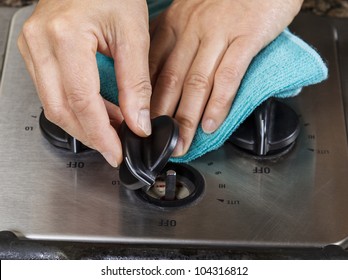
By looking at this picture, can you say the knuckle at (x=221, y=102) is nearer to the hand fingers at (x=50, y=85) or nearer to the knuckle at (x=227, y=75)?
the knuckle at (x=227, y=75)

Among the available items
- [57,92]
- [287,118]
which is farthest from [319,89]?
[57,92]

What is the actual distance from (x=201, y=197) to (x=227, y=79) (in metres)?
0.12

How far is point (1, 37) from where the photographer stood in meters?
0.90

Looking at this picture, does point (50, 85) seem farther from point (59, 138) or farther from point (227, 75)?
point (227, 75)

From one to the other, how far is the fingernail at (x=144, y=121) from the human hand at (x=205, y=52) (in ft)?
0.13

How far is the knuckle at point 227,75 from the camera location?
0.75 meters

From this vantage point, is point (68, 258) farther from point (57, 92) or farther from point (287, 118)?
point (287, 118)

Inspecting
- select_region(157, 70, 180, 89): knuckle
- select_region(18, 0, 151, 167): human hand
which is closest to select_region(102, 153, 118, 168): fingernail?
select_region(18, 0, 151, 167): human hand

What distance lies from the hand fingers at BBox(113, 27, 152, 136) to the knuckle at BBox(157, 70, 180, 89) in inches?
2.3

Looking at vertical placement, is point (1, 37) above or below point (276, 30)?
below

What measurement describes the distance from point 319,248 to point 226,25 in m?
0.26

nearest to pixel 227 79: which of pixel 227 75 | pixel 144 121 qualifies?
pixel 227 75

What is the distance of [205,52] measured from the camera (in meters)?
0.78

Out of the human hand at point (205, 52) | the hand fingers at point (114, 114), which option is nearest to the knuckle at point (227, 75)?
the human hand at point (205, 52)
